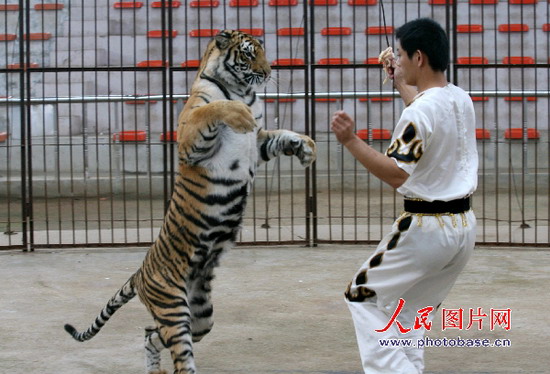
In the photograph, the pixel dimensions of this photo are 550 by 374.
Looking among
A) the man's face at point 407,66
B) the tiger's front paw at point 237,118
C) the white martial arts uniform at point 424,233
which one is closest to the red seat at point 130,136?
the tiger's front paw at point 237,118

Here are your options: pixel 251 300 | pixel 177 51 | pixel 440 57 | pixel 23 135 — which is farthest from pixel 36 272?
pixel 177 51

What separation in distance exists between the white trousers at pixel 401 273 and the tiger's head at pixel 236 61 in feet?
4.00

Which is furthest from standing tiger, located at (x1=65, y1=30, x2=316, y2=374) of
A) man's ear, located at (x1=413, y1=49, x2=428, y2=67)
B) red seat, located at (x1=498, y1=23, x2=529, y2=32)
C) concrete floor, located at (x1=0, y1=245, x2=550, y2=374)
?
red seat, located at (x1=498, y1=23, x2=529, y2=32)

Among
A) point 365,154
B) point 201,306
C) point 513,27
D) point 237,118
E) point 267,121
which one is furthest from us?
point 513,27

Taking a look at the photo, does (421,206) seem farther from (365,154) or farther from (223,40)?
(223,40)

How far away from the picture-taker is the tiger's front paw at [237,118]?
157 inches

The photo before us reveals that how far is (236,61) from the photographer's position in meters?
4.42

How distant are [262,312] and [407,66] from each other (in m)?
2.78

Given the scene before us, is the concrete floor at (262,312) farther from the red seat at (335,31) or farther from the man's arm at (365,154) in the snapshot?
the red seat at (335,31)

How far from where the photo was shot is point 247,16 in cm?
1353

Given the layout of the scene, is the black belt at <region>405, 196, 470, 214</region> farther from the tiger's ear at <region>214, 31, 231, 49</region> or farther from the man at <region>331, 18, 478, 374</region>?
the tiger's ear at <region>214, 31, 231, 49</region>

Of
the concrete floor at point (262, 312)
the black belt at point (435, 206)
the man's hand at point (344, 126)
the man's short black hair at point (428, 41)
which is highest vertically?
the man's short black hair at point (428, 41)

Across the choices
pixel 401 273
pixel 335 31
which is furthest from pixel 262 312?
pixel 335 31

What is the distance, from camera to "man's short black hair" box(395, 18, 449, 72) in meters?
3.66
